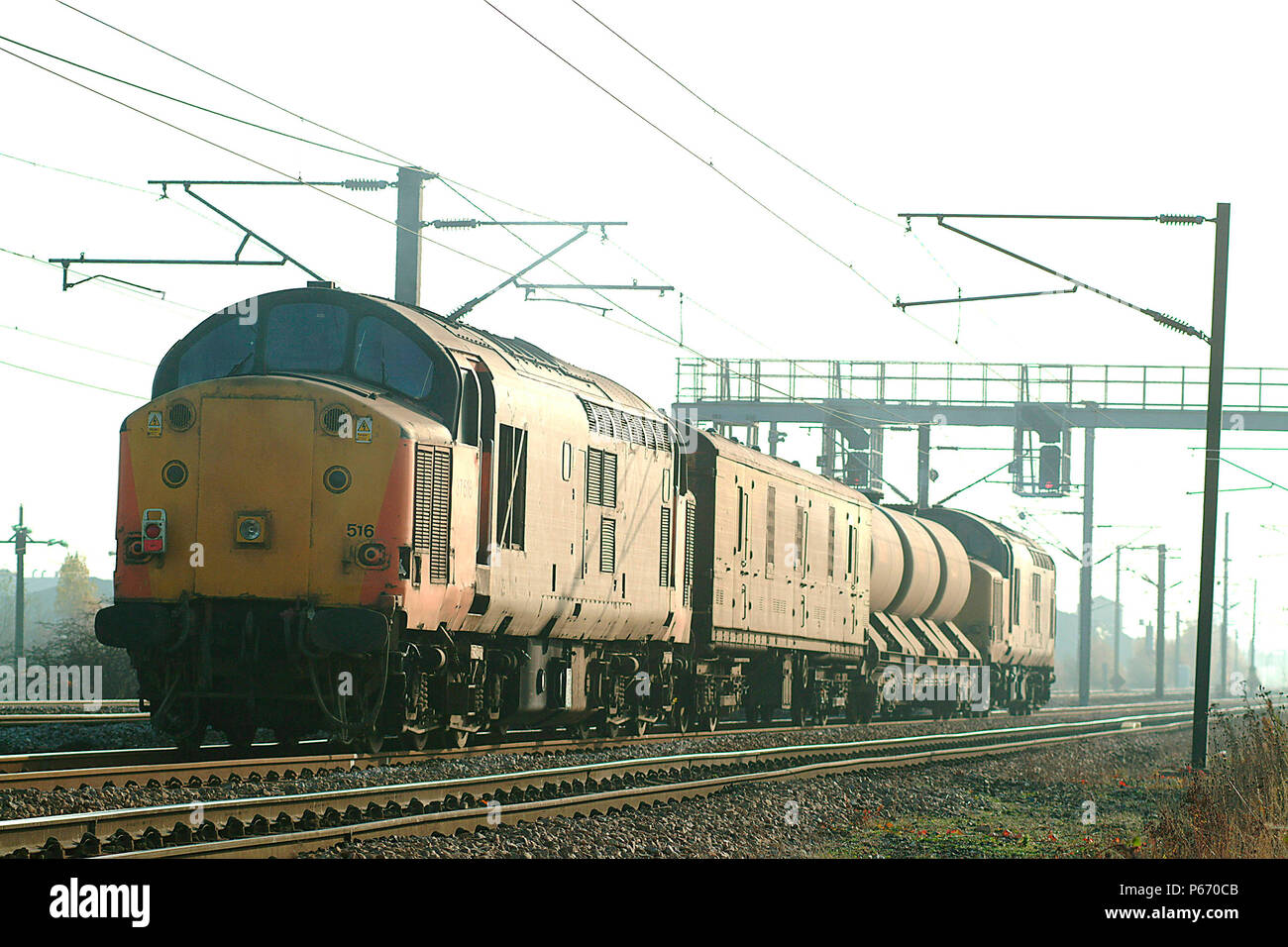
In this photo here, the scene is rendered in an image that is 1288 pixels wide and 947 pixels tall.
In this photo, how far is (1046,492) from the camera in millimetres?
44250

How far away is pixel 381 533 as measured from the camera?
13594mm

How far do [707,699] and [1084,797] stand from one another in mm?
6149

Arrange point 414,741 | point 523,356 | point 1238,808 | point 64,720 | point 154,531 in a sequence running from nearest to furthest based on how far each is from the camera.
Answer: point 154,531 < point 1238,808 < point 414,741 < point 523,356 < point 64,720

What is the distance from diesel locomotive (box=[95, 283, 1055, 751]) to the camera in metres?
13.7

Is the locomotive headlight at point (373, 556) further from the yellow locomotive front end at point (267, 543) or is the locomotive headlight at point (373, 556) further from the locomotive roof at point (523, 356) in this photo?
the locomotive roof at point (523, 356)

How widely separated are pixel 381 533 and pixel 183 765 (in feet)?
8.10

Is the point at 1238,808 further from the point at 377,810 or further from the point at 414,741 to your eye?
the point at 377,810

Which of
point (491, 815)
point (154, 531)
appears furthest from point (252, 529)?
point (491, 815)

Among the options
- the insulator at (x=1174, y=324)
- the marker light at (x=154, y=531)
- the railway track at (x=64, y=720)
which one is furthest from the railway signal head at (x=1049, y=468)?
the marker light at (x=154, y=531)

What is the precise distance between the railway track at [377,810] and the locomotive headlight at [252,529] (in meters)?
2.52

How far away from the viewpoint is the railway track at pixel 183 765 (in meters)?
11.9

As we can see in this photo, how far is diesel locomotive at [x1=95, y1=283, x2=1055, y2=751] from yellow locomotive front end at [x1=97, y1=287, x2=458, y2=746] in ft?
0.06
